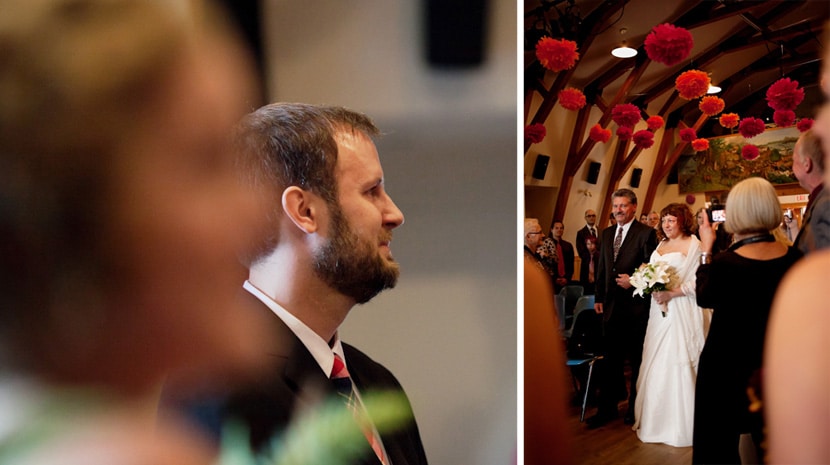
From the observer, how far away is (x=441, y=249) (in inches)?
58.4

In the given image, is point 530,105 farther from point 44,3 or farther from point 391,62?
point 44,3

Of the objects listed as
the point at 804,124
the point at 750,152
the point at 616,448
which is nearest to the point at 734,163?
the point at 750,152

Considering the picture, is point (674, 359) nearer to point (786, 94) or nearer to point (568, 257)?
point (568, 257)

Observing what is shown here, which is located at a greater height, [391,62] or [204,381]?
[391,62]

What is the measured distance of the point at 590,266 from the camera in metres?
1.28

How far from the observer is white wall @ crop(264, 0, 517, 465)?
144cm

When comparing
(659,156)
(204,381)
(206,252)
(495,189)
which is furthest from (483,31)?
(204,381)

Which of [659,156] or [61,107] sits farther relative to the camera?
[61,107]

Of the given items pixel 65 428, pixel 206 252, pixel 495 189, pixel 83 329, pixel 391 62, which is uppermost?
pixel 391 62

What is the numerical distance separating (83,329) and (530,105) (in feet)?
4.47

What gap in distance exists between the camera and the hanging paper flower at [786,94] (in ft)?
3.62

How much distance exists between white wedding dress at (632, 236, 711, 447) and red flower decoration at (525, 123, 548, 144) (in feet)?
1.27

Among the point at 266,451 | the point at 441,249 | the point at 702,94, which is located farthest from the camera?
the point at 441,249

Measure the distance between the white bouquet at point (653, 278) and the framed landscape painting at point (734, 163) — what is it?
0.17m
